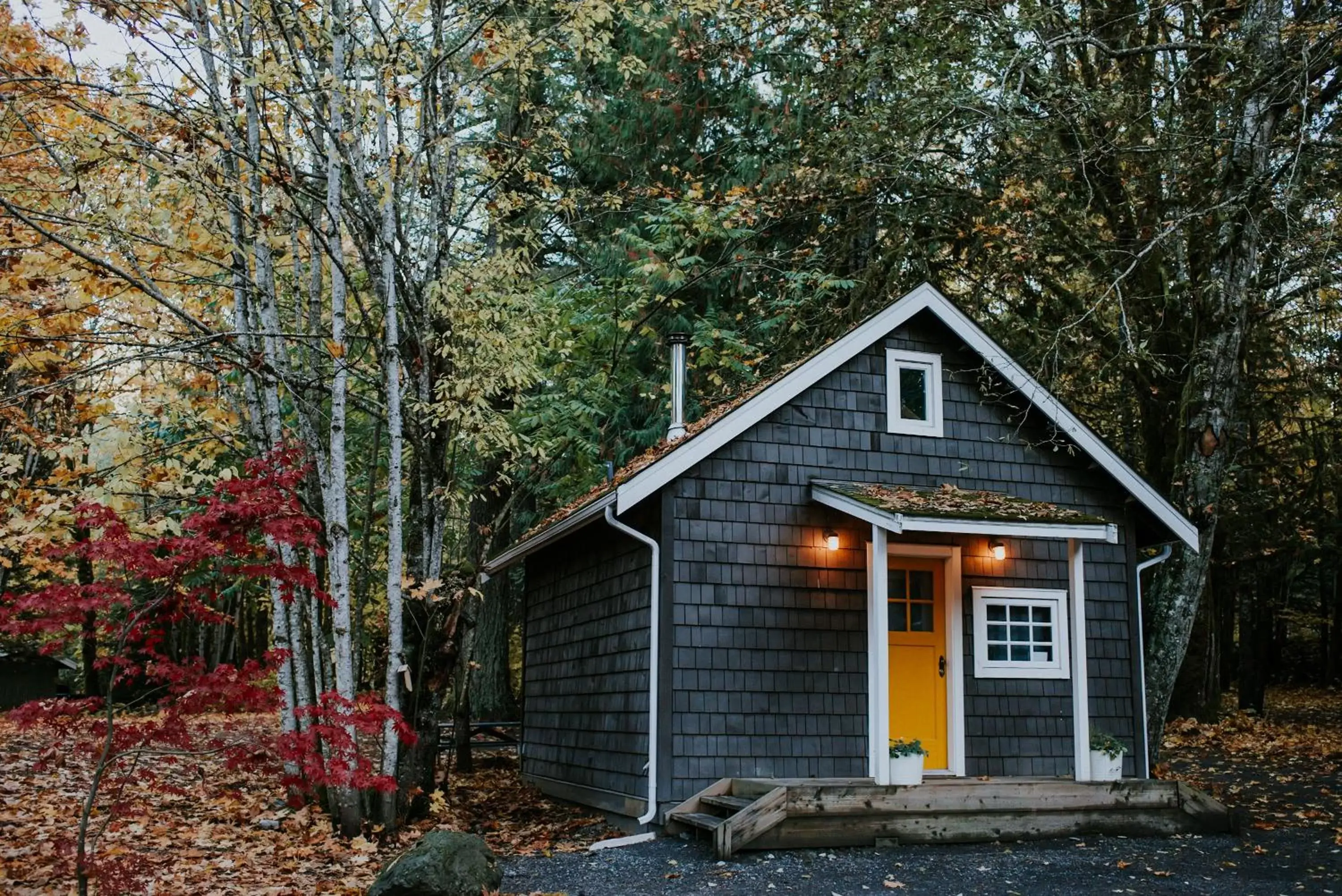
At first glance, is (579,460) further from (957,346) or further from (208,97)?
(208,97)

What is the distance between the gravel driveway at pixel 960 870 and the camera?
8195 millimetres

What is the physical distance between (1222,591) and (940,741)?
19014 millimetres

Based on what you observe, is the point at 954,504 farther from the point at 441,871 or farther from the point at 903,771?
the point at 441,871

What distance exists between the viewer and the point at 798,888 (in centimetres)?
809

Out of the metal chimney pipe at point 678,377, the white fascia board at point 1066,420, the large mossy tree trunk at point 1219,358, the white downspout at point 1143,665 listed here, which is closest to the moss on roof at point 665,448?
the metal chimney pipe at point 678,377

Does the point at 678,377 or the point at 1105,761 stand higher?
the point at 678,377

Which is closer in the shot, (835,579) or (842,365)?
(835,579)

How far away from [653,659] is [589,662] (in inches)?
86.2

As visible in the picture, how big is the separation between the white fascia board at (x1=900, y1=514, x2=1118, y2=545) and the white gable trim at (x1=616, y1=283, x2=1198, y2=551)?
3.95 ft

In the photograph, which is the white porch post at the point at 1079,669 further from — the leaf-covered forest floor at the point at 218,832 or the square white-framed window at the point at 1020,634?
the leaf-covered forest floor at the point at 218,832

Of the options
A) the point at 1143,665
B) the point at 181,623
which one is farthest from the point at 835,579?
the point at 181,623

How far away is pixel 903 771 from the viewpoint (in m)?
9.89

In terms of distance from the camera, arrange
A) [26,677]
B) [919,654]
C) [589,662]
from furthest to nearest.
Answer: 1. [26,677]
2. [589,662]
3. [919,654]

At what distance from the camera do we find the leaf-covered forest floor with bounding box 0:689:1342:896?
322 inches
